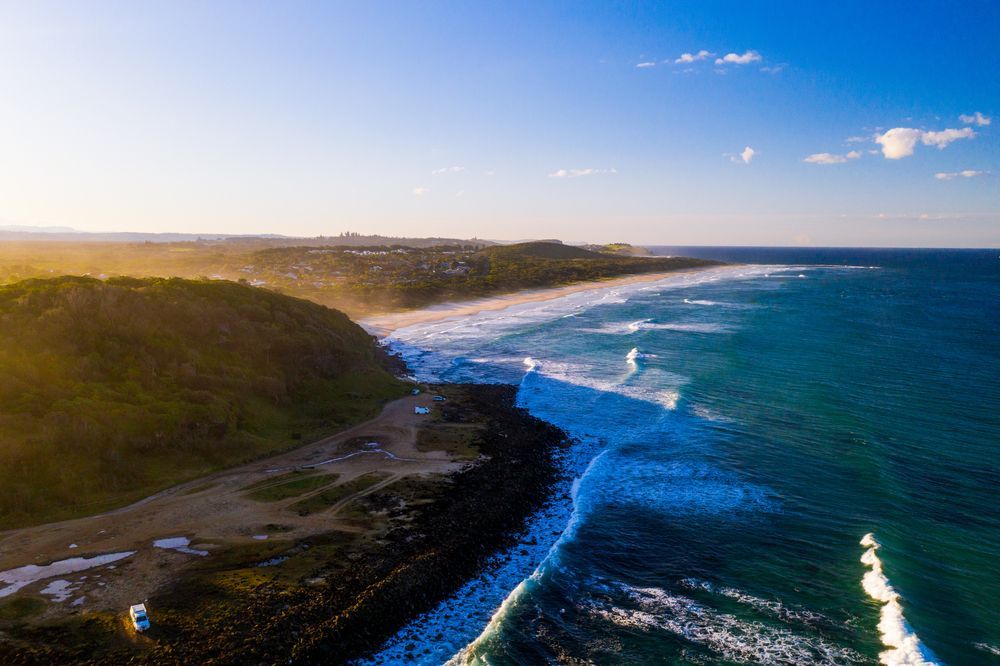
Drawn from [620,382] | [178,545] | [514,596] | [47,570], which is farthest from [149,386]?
[620,382]

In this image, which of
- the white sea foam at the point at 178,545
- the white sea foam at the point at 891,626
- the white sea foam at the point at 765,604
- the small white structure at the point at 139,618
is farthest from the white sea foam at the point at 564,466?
the white sea foam at the point at 178,545

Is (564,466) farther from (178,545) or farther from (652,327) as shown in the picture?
(652,327)

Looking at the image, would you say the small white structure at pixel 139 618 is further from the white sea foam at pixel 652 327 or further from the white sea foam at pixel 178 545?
the white sea foam at pixel 652 327

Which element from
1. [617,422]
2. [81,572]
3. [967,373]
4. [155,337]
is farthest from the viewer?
[967,373]

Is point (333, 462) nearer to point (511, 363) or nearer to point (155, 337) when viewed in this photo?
point (155, 337)

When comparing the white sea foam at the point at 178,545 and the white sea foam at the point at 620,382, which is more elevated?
the white sea foam at the point at 620,382

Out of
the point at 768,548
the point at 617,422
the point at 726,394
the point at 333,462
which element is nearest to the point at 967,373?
the point at 726,394
